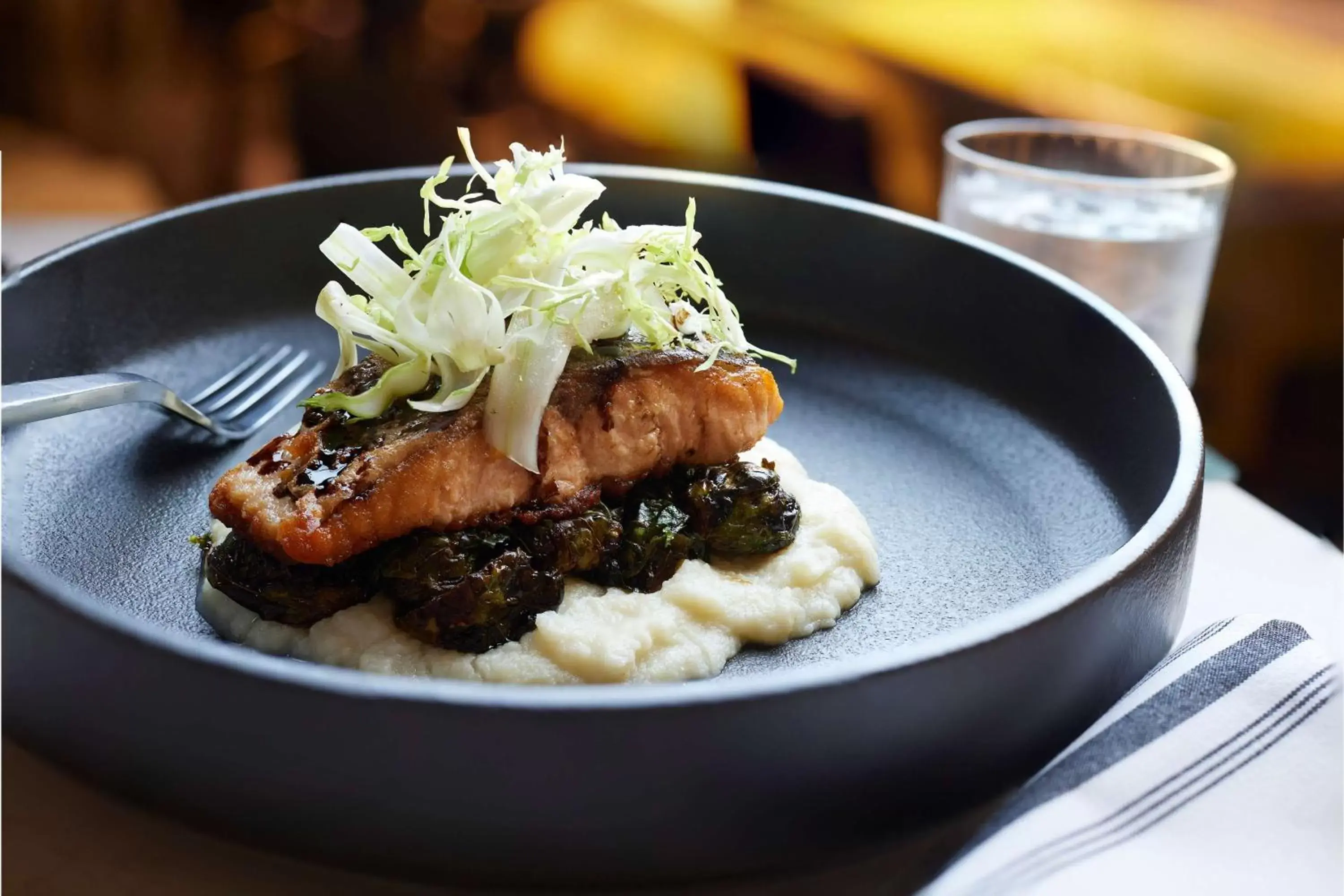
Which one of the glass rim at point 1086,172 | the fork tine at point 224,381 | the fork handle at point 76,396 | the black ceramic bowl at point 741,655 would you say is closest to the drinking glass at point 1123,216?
the glass rim at point 1086,172

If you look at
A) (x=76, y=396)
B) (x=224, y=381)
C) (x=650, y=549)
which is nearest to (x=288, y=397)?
(x=224, y=381)

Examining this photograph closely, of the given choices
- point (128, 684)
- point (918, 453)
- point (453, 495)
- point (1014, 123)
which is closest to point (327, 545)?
point (453, 495)

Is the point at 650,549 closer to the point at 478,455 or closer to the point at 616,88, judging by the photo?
the point at 478,455

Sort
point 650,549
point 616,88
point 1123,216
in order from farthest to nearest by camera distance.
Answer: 1. point 616,88
2. point 1123,216
3. point 650,549

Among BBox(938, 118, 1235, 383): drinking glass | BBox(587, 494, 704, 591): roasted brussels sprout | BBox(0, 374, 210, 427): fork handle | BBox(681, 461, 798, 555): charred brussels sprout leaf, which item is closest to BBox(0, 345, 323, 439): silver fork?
BBox(0, 374, 210, 427): fork handle

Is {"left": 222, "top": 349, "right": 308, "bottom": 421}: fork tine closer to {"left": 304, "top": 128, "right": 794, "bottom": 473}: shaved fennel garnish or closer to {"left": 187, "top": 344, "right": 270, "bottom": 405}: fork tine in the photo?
{"left": 187, "top": 344, "right": 270, "bottom": 405}: fork tine

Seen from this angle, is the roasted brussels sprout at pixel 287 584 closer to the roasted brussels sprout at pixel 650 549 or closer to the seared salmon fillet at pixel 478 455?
the seared salmon fillet at pixel 478 455

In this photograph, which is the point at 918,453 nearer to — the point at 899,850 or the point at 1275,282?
the point at 899,850
